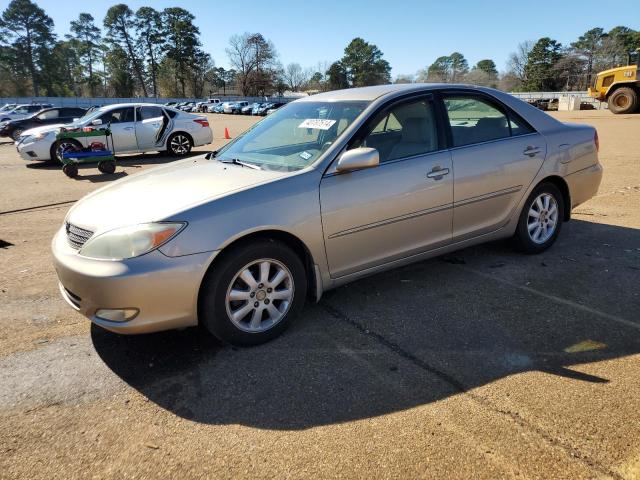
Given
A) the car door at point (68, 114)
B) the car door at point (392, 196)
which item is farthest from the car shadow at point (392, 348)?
the car door at point (68, 114)

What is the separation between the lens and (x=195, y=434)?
2.37 metres

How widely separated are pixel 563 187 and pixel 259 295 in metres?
3.41

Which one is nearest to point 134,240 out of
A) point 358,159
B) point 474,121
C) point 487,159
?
point 358,159

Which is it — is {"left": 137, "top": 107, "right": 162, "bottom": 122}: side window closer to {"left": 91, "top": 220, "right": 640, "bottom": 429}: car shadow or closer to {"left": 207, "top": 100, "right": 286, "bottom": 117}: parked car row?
{"left": 91, "top": 220, "right": 640, "bottom": 429}: car shadow

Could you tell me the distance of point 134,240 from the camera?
2770 mm

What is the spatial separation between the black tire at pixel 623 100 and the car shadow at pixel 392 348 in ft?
90.9

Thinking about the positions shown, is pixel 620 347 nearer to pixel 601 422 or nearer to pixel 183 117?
pixel 601 422

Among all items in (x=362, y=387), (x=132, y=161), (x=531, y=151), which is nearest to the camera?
(x=362, y=387)

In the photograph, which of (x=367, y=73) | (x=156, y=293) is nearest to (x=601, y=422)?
(x=156, y=293)

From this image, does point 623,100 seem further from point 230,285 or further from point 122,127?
point 230,285

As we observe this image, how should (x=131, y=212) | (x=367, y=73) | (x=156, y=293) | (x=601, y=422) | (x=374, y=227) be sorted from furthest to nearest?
(x=367, y=73) → (x=374, y=227) → (x=131, y=212) → (x=156, y=293) → (x=601, y=422)

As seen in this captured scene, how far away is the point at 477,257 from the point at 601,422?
2.55 meters

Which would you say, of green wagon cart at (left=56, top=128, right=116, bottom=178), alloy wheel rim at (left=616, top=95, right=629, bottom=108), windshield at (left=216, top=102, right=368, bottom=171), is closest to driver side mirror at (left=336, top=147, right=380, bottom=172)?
windshield at (left=216, top=102, right=368, bottom=171)

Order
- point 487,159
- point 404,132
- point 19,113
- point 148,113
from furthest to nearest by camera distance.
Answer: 1. point 19,113
2. point 148,113
3. point 487,159
4. point 404,132
